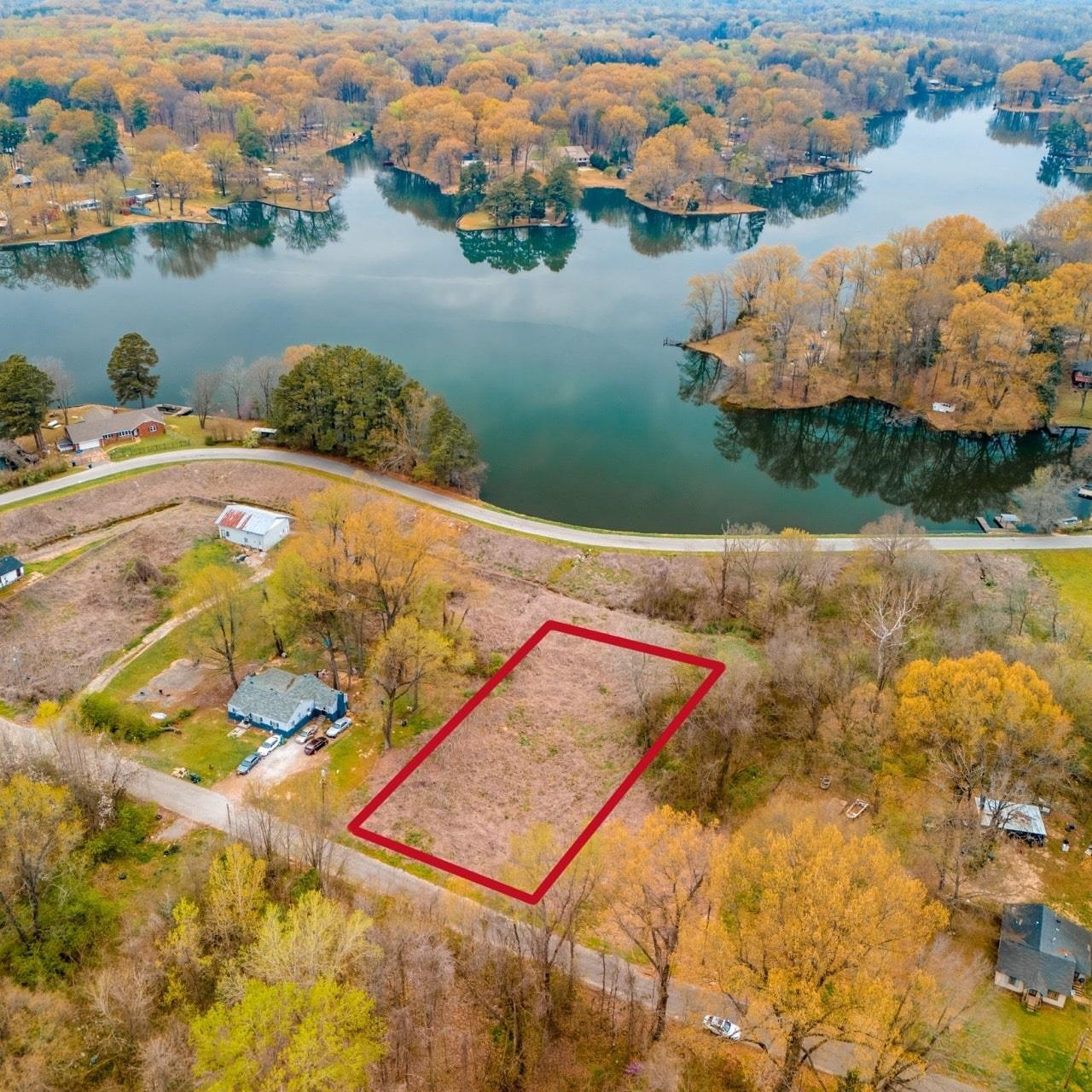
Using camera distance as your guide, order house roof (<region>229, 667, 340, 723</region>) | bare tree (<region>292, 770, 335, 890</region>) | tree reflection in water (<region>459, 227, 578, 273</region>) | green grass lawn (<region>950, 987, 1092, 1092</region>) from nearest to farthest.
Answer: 1. green grass lawn (<region>950, 987, 1092, 1092</region>)
2. bare tree (<region>292, 770, 335, 890</region>)
3. house roof (<region>229, 667, 340, 723</region>)
4. tree reflection in water (<region>459, 227, 578, 273</region>)

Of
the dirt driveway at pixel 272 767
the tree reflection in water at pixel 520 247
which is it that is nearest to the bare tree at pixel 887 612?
the dirt driveway at pixel 272 767

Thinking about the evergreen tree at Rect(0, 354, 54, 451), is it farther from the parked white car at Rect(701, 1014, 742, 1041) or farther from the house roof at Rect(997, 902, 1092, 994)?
the house roof at Rect(997, 902, 1092, 994)

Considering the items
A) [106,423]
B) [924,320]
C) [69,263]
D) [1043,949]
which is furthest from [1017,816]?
[69,263]

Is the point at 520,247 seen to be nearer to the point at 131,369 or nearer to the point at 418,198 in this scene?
the point at 418,198

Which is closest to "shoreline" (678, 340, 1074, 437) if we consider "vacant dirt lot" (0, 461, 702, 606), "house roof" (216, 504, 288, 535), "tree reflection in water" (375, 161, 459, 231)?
"vacant dirt lot" (0, 461, 702, 606)

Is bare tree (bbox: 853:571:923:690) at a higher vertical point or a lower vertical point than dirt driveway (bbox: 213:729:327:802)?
higher

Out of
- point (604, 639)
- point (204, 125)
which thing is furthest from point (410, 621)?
point (204, 125)

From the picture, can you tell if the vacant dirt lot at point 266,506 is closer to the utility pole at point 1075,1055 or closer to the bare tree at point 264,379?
the bare tree at point 264,379
